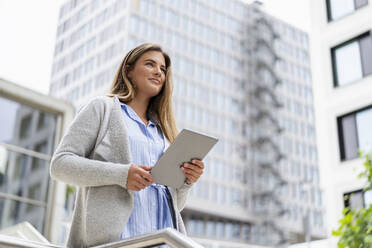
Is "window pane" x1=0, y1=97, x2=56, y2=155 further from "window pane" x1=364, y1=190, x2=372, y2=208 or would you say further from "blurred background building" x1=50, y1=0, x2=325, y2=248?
"blurred background building" x1=50, y1=0, x2=325, y2=248

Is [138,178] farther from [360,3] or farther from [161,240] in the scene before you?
[360,3]

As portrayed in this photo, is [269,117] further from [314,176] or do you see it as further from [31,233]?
[31,233]

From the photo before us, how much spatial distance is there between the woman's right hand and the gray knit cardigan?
0.02 metres

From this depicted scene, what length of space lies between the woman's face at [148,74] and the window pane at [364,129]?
12711 millimetres

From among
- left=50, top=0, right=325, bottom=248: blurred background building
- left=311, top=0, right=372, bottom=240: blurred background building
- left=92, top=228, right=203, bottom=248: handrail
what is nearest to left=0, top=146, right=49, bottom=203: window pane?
left=311, top=0, right=372, bottom=240: blurred background building

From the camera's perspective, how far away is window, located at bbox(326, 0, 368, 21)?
1594 centimetres

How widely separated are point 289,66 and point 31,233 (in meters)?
55.1

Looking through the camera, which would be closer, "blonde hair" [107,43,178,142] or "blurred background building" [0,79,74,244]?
"blonde hair" [107,43,178,142]

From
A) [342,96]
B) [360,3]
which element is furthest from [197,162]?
[360,3]

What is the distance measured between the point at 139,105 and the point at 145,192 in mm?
457

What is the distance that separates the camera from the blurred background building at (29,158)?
10766mm

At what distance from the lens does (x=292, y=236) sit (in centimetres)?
5228

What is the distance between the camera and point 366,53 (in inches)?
598

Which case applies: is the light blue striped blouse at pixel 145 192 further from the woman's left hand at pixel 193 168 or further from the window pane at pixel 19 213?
the window pane at pixel 19 213
